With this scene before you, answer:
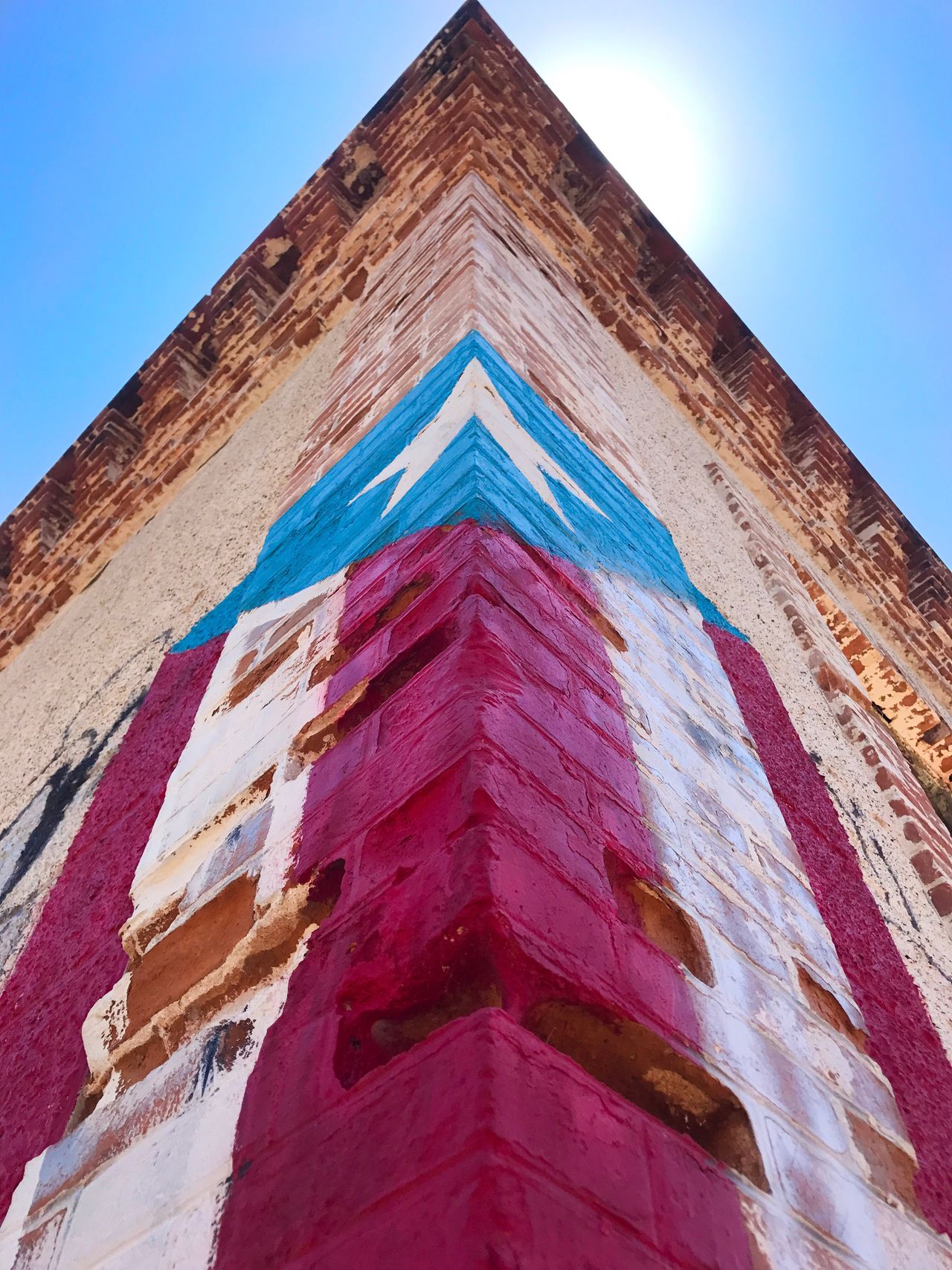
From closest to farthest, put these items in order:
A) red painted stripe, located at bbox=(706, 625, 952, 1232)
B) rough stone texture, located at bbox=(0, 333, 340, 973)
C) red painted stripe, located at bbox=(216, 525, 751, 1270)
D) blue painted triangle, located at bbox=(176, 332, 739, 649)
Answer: red painted stripe, located at bbox=(216, 525, 751, 1270) < red painted stripe, located at bbox=(706, 625, 952, 1232) < blue painted triangle, located at bbox=(176, 332, 739, 649) < rough stone texture, located at bbox=(0, 333, 340, 973)

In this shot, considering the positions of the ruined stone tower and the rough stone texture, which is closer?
the ruined stone tower

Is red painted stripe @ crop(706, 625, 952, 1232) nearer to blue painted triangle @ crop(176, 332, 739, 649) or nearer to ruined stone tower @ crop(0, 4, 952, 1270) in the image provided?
ruined stone tower @ crop(0, 4, 952, 1270)

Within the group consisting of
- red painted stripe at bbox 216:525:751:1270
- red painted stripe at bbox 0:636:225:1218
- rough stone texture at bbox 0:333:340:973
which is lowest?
red painted stripe at bbox 216:525:751:1270

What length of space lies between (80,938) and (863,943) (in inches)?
45.2

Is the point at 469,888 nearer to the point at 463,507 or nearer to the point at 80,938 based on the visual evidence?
the point at 463,507

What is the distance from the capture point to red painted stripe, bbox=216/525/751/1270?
1.71 feet

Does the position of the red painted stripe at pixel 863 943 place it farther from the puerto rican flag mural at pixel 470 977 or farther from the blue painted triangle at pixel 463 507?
the blue painted triangle at pixel 463 507

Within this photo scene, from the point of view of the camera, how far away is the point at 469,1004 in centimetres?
62

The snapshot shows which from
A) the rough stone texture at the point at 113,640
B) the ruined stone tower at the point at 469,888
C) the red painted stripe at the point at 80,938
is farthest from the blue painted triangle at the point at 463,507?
the rough stone texture at the point at 113,640

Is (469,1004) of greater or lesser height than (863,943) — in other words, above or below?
below

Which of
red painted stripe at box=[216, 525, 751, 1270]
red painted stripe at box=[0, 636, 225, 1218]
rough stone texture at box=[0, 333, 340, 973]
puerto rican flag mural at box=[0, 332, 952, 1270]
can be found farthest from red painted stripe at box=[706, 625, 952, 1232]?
rough stone texture at box=[0, 333, 340, 973]

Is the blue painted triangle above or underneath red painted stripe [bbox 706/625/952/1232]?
above

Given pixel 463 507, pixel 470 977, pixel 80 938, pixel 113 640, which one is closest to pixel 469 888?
pixel 470 977

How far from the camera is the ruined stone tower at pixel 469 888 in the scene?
0.59 metres
